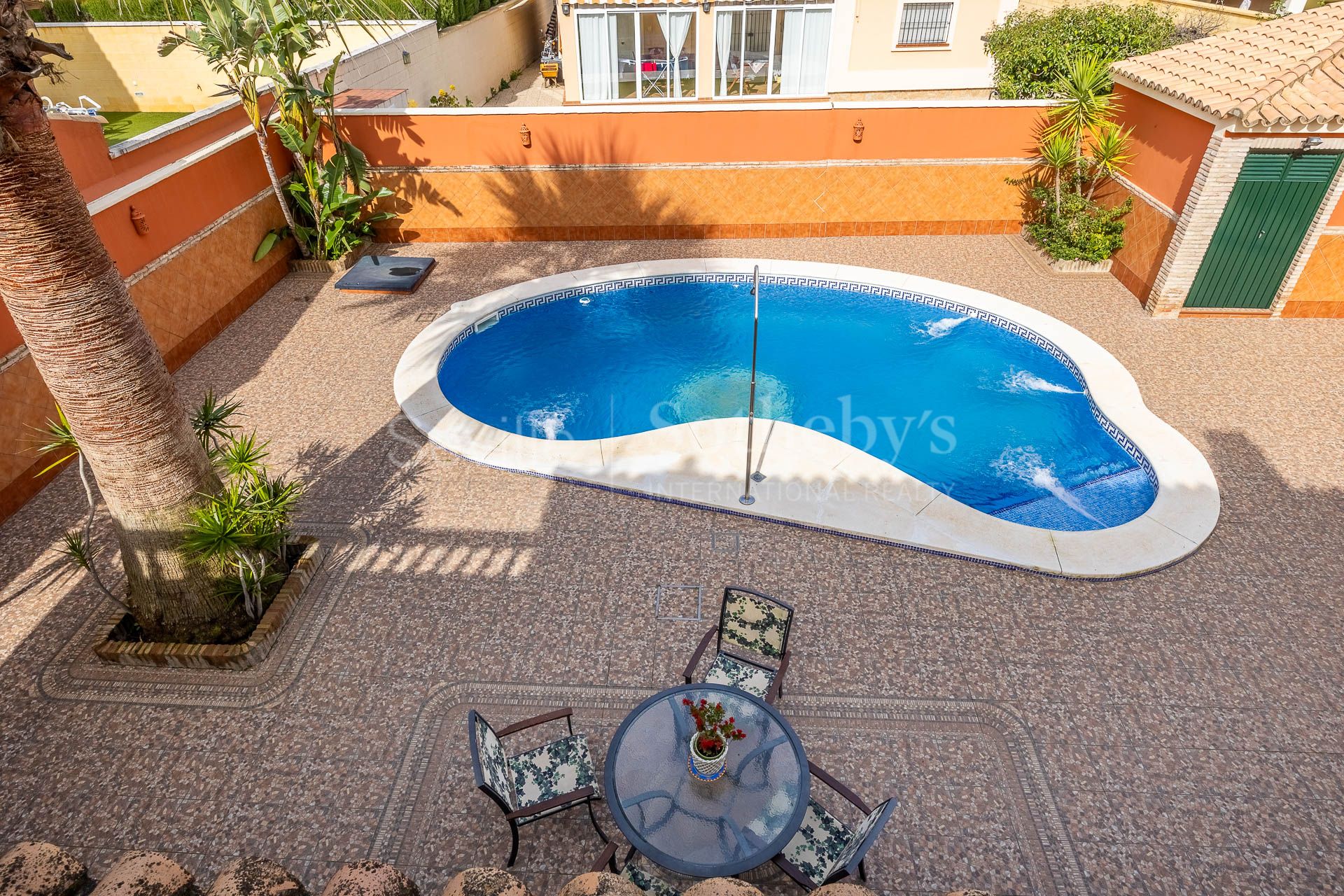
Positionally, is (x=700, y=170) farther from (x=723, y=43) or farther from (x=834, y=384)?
(x=723, y=43)

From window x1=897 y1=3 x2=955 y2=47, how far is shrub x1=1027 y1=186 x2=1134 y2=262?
10.3 meters

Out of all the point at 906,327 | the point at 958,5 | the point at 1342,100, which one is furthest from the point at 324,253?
the point at 958,5

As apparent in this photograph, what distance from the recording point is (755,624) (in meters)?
6.27

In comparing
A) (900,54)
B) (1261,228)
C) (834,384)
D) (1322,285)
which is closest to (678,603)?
(834,384)

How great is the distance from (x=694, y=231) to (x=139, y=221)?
987cm

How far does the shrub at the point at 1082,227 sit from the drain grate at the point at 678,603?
36.2ft

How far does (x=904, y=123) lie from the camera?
14.5 meters

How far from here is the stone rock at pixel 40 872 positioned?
3164 mm

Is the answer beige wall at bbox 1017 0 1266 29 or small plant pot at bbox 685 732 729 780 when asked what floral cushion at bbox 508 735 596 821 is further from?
beige wall at bbox 1017 0 1266 29

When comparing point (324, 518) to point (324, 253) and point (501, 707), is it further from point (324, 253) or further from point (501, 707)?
point (324, 253)

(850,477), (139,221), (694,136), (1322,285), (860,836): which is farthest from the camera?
(694,136)

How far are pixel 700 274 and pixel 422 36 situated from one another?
15.0 metres

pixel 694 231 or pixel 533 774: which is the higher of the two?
pixel 694 231

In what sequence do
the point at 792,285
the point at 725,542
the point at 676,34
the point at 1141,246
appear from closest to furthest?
the point at 725,542, the point at 1141,246, the point at 792,285, the point at 676,34
